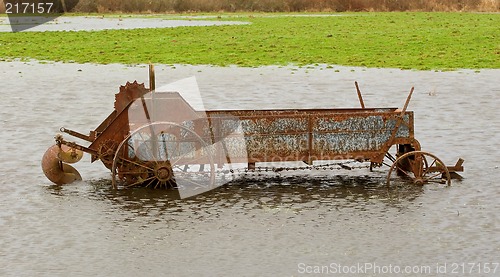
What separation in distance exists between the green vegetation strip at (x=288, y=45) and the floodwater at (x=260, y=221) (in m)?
16.2

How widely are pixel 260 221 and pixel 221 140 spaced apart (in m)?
2.65

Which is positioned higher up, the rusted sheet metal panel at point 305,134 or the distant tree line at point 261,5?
the rusted sheet metal panel at point 305,134

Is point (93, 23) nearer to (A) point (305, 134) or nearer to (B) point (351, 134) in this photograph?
(A) point (305, 134)

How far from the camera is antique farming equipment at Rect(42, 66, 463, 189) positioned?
57.4 feet

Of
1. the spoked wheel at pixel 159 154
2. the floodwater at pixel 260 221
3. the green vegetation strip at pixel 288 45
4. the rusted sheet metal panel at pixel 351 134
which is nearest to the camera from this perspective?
the floodwater at pixel 260 221

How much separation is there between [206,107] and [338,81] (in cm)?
734

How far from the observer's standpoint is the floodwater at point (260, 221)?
1321cm

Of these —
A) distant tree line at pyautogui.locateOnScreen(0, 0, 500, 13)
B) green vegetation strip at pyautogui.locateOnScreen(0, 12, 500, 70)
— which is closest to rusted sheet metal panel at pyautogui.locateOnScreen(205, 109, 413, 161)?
green vegetation strip at pyautogui.locateOnScreen(0, 12, 500, 70)

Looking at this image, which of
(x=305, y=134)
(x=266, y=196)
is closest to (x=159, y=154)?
(x=266, y=196)

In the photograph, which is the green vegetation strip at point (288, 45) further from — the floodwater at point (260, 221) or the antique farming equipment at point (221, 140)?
the antique farming equipment at point (221, 140)

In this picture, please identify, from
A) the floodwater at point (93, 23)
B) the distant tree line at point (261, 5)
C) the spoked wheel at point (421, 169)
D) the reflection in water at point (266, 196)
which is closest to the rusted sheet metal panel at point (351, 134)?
the spoked wheel at point (421, 169)

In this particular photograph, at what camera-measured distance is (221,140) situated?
17.6m

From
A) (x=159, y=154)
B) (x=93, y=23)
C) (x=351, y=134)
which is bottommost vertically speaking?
(x=93, y=23)

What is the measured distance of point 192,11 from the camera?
84500 mm
